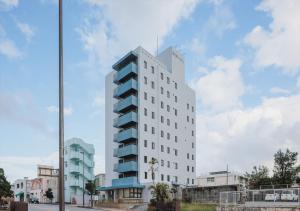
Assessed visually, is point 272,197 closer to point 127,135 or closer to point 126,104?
point 127,135

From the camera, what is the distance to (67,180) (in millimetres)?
101312

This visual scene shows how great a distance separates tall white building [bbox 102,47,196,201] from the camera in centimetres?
6744

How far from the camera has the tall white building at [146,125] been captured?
6744 centimetres

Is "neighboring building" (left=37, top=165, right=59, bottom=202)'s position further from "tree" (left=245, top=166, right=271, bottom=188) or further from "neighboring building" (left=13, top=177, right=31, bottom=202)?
"tree" (left=245, top=166, right=271, bottom=188)

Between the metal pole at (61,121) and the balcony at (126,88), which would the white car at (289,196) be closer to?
the metal pole at (61,121)

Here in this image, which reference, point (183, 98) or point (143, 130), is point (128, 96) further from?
point (183, 98)

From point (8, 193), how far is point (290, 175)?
3757 centimetres

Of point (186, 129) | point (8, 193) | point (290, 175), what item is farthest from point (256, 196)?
point (186, 129)

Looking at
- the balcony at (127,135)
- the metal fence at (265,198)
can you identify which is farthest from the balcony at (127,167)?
the metal fence at (265,198)

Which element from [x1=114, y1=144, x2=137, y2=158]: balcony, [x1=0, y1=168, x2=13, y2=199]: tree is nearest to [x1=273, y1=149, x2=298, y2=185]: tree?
[x1=114, y1=144, x2=137, y2=158]: balcony

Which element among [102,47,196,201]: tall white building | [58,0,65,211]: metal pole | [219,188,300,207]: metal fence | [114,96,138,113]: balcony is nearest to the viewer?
[58,0,65,211]: metal pole

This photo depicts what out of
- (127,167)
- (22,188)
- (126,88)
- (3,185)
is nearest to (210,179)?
(127,167)

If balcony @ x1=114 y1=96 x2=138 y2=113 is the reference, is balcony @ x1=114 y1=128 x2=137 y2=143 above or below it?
below

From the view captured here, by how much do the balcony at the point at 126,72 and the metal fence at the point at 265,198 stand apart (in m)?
29.6
